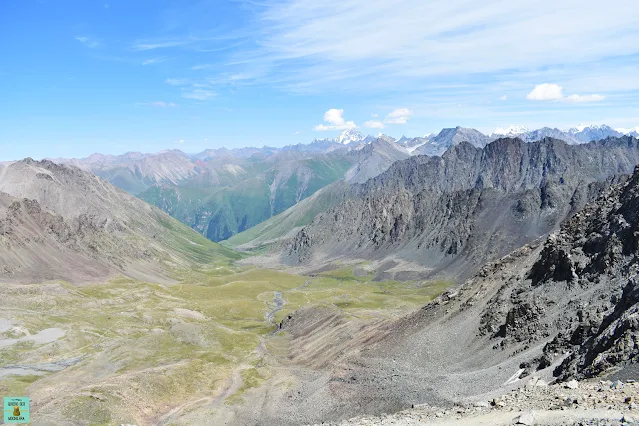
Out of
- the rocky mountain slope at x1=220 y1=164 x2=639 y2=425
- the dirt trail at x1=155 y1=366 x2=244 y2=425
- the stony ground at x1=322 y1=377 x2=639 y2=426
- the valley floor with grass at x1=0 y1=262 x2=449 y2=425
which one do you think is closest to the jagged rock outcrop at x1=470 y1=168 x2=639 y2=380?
the rocky mountain slope at x1=220 y1=164 x2=639 y2=425

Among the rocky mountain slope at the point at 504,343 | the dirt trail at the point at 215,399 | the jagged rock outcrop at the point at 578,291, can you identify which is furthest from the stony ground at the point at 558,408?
the dirt trail at the point at 215,399

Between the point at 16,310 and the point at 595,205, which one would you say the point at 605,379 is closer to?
the point at 595,205

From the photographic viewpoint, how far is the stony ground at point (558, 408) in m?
34.1

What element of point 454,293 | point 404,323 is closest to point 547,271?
point 454,293

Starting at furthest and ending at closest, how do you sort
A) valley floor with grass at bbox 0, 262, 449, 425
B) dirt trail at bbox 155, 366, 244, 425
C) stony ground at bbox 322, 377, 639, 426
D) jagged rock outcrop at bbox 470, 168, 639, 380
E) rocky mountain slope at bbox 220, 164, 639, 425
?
valley floor with grass at bbox 0, 262, 449, 425, dirt trail at bbox 155, 366, 244, 425, jagged rock outcrop at bbox 470, 168, 639, 380, rocky mountain slope at bbox 220, 164, 639, 425, stony ground at bbox 322, 377, 639, 426

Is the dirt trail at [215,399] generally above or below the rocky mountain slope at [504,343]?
below

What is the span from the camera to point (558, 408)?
37.8 meters

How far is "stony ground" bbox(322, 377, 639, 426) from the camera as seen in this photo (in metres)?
34.1

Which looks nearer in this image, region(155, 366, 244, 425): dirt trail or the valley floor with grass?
region(155, 366, 244, 425): dirt trail

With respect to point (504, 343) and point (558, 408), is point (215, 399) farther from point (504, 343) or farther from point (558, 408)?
point (558, 408)

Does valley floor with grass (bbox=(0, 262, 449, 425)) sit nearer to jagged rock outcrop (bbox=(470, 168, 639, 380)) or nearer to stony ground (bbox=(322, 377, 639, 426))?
jagged rock outcrop (bbox=(470, 168, 639, 380))

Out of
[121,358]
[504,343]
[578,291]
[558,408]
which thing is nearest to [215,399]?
[121,358]

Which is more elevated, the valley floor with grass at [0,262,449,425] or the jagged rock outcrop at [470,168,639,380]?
the jagged rock outcrop at [470,168,639,380]

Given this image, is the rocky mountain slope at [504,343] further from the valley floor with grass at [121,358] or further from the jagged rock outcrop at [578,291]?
the valley floor with grass at [121,358]
